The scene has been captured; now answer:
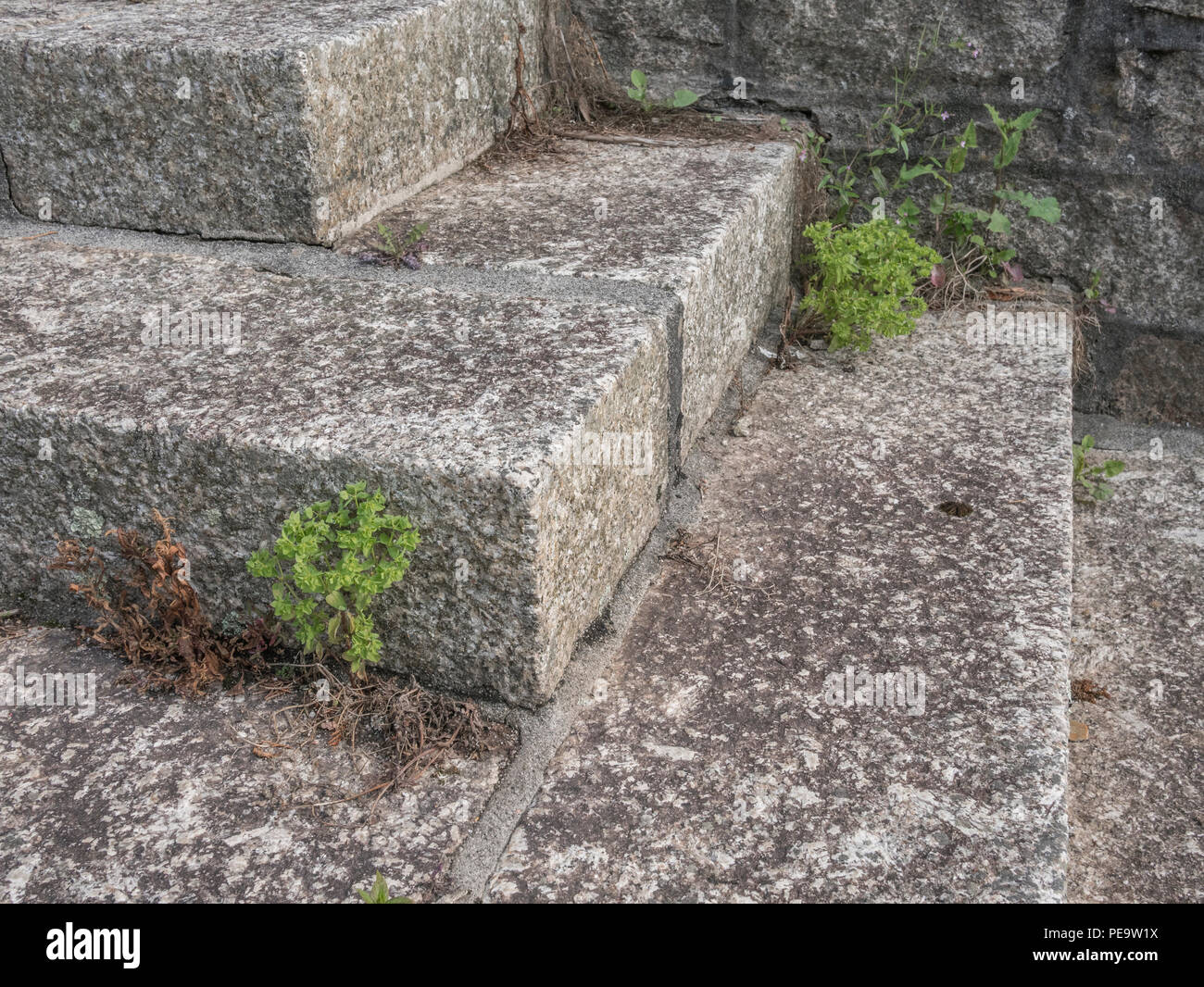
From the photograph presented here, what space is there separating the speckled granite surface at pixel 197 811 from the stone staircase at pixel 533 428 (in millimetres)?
95

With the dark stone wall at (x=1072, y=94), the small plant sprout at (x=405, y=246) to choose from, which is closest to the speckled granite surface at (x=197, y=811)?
the small plant sprout at (x=405, y=246)

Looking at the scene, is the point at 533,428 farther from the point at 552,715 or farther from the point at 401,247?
the point at 401,247

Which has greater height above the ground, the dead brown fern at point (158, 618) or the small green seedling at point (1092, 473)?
the dead brown fern at point (158, 618)

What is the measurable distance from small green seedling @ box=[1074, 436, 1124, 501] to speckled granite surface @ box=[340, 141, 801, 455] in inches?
28.7

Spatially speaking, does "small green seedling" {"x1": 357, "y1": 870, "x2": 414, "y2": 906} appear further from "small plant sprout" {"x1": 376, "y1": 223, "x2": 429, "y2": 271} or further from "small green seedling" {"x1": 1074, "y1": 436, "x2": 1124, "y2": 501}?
"small green seedling" {"x1": 1074, "y1": 436, "x2": 1124, "y2": 501}

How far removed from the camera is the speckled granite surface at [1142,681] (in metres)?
1.49

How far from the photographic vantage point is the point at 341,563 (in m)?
1.32

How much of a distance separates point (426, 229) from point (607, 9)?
1.00m

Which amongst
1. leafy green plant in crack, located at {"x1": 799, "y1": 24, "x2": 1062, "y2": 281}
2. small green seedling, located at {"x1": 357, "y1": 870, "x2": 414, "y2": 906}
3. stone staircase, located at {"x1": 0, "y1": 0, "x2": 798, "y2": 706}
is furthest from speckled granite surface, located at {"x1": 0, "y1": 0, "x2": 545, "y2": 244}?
small green seedling, located at {"x1": 357, "y1": 870, "x2": 414, "y2": 906}

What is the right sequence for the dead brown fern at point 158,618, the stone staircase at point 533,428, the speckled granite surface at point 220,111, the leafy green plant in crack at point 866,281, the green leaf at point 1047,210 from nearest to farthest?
the stone staircase at point 533,428 → the dead brown fern at point 158,618 → the speckled granite surface at point 220,111 → the leafy green plant in crack at point 866,281 → the green leaf at point 1047,210

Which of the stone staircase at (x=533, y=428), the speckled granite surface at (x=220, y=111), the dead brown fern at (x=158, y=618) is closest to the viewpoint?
the stone staircase at (x=533, y=428)

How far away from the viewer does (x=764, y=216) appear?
225 centimetres

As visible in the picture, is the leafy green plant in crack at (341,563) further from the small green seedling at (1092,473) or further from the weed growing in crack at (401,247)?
the small green seedling at (1092,473)

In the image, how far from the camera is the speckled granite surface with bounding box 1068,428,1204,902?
1.49 metres
